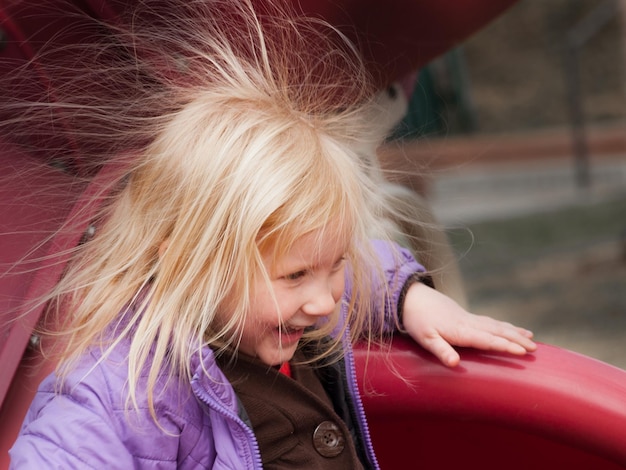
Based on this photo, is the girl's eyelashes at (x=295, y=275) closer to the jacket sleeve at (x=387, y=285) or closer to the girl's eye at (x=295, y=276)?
the girl's eye at (x=295, y=276)

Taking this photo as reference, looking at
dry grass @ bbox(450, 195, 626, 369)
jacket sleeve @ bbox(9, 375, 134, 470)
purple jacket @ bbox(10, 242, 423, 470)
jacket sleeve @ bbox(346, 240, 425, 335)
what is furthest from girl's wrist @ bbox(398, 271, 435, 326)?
dry grass @ bbox(450, 195, 626, 369)

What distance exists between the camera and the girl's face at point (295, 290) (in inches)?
29.7

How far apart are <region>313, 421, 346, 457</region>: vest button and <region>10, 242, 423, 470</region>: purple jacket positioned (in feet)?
0.31

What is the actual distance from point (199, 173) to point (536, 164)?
419cm

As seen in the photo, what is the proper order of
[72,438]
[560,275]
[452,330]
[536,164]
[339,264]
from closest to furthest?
1. [72,438]
2. [339,264]
3. [452,330]
4. [560,275]
5. [536,164]

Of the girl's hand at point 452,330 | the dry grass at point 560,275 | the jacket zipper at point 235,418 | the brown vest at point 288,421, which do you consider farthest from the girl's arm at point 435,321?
the dry grass at point 560,275

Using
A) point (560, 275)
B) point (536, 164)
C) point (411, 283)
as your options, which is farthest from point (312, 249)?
point (536, 164)

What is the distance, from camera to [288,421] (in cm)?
85

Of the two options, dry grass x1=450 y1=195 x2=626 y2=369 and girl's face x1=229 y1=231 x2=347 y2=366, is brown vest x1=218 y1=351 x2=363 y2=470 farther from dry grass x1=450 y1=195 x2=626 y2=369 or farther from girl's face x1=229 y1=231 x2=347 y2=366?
dry grass x1=450 y1=195 x2=626 y2=369

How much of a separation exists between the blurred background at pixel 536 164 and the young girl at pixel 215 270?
0.69 feet

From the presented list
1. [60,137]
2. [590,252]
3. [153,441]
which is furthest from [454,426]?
[590,252]

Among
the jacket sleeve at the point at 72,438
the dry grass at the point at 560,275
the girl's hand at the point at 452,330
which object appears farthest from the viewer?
the dry grass at the point at 560,275

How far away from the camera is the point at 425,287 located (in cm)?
97

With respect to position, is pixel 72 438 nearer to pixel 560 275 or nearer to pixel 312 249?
pixel 312 249
